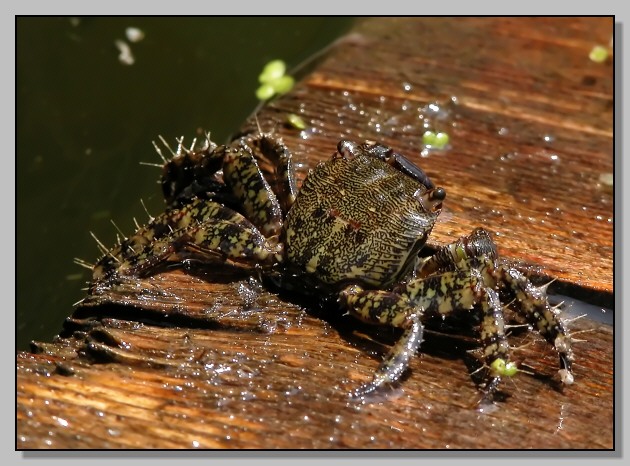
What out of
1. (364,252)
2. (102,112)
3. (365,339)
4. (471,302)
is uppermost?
(102,112)

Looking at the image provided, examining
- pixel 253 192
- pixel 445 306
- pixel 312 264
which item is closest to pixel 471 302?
pixel 445 306

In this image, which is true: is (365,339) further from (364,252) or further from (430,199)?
(430,199)

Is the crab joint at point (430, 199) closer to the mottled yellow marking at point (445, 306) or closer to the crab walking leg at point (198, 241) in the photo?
the mottled yellow marking at point (445, 306)

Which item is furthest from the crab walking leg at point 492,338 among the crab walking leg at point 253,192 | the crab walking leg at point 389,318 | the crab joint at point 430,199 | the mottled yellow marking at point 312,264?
the crab walking leg at point 253,192

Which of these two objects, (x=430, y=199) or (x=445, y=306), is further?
(x=430, y=199)

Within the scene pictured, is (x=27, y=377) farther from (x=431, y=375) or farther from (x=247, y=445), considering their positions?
(x=431, y=375)

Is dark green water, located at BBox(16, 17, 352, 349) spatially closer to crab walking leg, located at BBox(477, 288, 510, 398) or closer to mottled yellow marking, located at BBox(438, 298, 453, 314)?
mottled yellow marking, located at BBox(438, 298, 453, 314)
